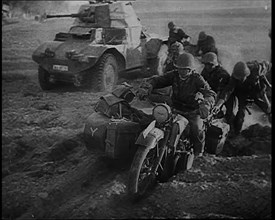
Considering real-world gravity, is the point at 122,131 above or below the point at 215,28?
below

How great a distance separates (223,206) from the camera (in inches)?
121

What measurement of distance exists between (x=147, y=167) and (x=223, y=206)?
0.60m

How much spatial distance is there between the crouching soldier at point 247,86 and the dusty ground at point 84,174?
0.27 m

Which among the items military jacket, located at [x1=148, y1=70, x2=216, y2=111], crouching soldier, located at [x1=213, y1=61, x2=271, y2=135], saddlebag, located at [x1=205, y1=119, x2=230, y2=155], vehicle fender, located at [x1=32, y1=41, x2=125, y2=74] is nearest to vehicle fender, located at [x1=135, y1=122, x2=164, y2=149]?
military jacket, located at [x1=148, y1=70, x2=216, y2=111]

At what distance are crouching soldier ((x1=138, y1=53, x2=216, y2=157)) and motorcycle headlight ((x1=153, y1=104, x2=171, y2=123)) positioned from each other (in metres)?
0.34

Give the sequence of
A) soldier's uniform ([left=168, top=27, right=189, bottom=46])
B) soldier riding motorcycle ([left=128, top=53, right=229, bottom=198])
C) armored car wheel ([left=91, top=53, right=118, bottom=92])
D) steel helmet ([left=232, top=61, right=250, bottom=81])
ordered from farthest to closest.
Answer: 1. soldier's uniform ([left=168, top=27, right=189, bottom=46])
2. armored car wheel ([left=91, top=53, right=118, bottom=92])
3. steel helmet ([left=232, top=61, right=250, bottom=81])
4. soldier riding motorcycle ([left=128, top=53, right=229, bottom=198])

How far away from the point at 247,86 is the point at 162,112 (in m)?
1.65

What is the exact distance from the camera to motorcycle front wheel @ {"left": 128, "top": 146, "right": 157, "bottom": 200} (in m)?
2.99

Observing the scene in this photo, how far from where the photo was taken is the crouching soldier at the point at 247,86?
4.39 metres

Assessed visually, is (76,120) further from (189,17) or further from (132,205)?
(189,17)

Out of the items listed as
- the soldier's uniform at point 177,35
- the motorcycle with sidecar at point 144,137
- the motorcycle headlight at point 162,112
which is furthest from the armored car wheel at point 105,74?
the motorcycle headlight at point 162,112

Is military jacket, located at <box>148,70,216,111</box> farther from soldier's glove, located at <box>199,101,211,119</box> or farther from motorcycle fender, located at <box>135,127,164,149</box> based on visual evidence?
motorcycle fender, located at <box>135,127,164,149</box>

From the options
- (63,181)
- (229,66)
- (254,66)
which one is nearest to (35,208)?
(63,181)

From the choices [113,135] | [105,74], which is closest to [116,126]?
[113,135]
